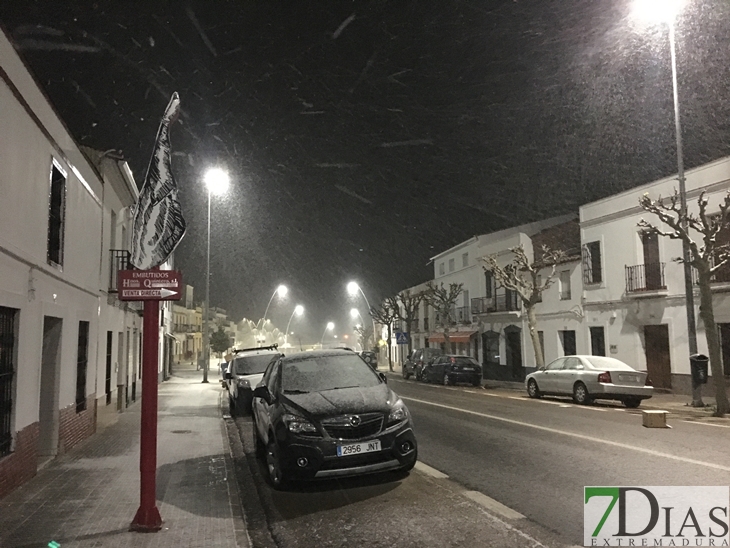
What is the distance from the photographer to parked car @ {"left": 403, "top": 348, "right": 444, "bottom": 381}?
3157 centimetres

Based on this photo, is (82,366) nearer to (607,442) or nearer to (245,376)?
(245,376)

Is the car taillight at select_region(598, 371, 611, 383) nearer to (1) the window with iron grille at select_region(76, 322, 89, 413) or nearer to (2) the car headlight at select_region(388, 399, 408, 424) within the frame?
(2) the car headlight at select_region(388, 399, 408, 424)

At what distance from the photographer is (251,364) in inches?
680

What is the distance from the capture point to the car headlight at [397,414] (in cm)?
716

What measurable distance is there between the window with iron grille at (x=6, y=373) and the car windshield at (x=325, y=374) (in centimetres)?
327

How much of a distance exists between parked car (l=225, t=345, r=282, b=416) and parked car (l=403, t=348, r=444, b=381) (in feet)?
45.9

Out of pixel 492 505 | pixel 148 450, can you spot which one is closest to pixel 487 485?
pixel 492 505

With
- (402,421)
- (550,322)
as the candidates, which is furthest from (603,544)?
(550,322)

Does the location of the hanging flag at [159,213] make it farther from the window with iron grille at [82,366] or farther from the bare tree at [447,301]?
the bare tree at [447,301]

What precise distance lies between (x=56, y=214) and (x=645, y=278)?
20.6 m

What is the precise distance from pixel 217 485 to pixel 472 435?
5.14m

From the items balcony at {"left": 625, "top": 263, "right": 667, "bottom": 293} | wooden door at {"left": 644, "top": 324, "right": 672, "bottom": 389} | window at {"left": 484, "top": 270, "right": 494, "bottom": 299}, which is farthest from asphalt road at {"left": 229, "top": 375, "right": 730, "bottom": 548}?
window at {"left": 484, "top": 270, "right": 494, "bottom": 299}

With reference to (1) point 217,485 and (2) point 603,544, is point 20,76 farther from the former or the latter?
(2) point 603,544

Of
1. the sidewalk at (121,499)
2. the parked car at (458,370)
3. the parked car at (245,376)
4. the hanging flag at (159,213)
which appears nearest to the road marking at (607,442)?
the parked car at (245,376)
